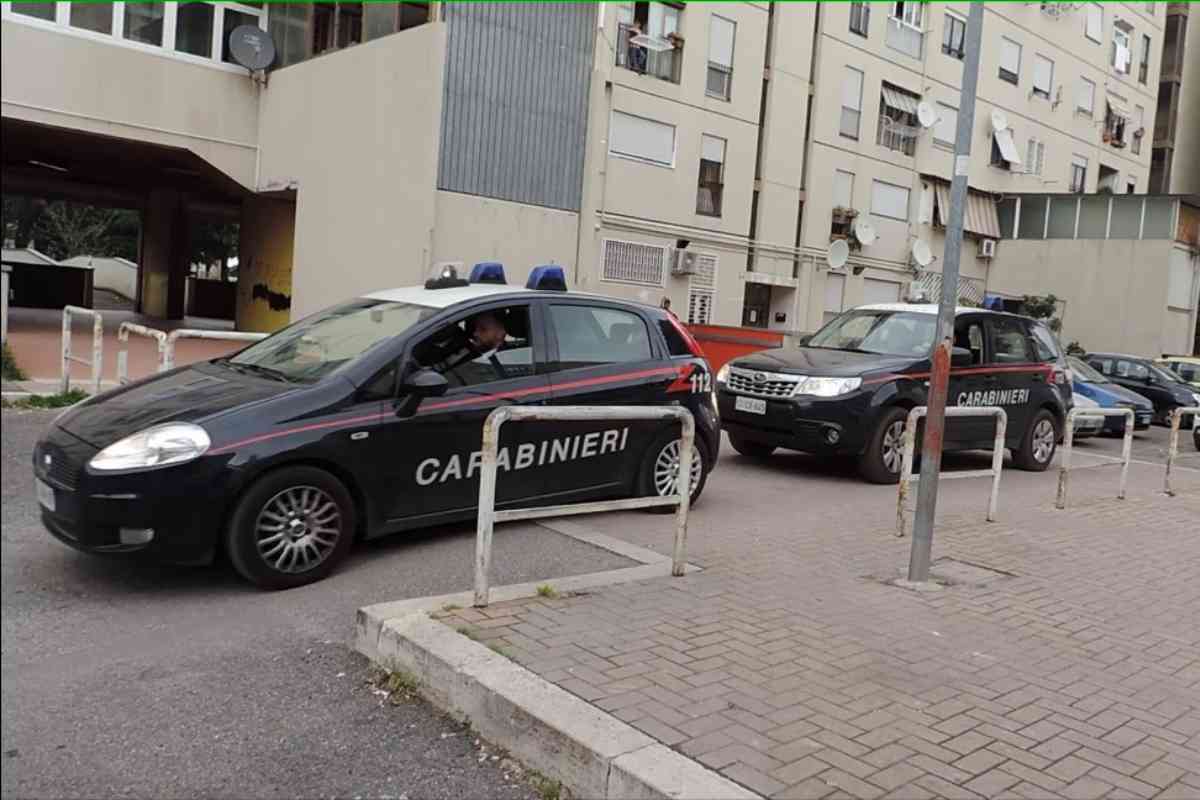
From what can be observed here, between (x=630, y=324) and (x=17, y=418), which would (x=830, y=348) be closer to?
(x=630, y=324)

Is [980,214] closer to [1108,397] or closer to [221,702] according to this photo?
[1108,397]

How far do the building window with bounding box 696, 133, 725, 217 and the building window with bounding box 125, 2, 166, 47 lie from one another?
39.1 ft

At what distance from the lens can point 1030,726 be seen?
3883 millimetres

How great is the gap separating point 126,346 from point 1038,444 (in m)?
10.0

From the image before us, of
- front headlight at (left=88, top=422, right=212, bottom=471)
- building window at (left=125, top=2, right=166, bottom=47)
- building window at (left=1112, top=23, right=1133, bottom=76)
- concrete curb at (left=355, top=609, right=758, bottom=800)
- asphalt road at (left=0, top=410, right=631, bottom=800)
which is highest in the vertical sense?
building window at (left=1112, top=23, right=1133, bottom=76)

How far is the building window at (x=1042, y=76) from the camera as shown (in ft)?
113

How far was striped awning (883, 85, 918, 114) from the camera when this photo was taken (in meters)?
29.0

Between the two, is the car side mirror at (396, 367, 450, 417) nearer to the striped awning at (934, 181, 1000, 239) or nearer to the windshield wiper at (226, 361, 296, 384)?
the windshield wiper at (226, 361, 296, 384)

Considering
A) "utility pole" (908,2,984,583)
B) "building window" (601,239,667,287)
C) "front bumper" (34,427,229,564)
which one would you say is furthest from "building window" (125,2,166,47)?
"utility pole" (908,2,984,583)

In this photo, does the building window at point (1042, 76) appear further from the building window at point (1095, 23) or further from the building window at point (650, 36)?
the building window at point (650, 36)

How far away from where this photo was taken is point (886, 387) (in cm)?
979

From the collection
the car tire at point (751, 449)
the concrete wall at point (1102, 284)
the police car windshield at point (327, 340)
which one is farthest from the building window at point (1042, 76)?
the police car windshield at point (327, 340)

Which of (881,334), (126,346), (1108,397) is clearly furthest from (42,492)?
(1108,397)

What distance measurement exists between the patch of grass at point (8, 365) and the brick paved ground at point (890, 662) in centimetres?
260
